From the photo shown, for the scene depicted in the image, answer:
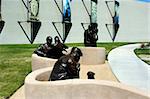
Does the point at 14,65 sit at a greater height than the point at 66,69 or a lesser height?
lesser

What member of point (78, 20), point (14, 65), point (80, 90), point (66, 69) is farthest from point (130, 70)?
point (78, 20)

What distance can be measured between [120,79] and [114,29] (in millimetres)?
8027

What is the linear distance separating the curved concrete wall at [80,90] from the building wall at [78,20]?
34.4ft

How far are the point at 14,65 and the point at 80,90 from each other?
6.71 metres

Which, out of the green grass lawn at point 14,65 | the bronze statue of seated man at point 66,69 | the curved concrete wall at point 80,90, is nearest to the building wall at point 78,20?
the green grass lawn at point 14,65

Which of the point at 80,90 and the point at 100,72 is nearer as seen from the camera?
the point at 80,90

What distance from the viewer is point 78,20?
1541cm

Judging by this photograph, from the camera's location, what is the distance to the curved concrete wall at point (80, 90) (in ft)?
12.8

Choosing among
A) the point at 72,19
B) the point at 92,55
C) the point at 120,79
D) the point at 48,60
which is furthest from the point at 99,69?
the point at 72,19

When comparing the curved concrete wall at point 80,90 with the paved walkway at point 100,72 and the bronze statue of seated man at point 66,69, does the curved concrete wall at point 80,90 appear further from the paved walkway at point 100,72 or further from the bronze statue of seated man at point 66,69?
the paved walkway at point 100,72

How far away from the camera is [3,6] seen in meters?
14.8

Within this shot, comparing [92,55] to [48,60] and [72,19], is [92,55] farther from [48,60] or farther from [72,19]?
[72,19]

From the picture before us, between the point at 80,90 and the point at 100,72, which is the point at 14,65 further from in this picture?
the point at 80,90

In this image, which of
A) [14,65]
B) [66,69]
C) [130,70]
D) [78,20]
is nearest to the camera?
[66,69]
